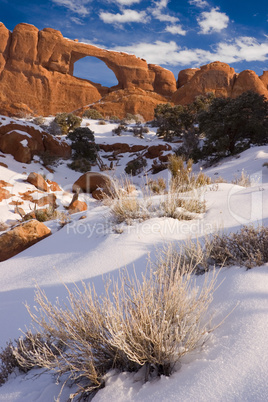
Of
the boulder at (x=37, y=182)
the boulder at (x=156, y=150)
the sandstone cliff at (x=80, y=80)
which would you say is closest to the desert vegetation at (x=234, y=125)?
the boulder at (x=156, y=150)

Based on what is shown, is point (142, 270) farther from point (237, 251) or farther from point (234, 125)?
point (234, 125)

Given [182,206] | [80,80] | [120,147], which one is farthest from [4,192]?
[80,80]

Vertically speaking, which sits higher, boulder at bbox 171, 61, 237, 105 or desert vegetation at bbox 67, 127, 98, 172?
boulder at bbox 171, 61, 237, 105

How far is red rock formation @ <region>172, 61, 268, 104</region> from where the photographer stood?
1682 inches

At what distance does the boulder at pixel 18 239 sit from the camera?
484 cm

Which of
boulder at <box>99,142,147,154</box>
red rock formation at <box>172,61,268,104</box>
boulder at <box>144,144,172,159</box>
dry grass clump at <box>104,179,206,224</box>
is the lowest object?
dry grass clump at <box>104,179,206,224</box>

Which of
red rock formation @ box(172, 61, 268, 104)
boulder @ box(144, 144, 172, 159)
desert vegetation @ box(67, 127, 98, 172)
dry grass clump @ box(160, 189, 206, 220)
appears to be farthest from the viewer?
red rock formation @ box(172, 61, 268, 104)

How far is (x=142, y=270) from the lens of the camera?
299cm

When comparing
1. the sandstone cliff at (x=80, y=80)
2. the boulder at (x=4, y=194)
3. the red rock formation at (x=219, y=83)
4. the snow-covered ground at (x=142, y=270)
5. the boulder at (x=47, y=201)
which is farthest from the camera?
the red rock formation at (x=219, y=83)

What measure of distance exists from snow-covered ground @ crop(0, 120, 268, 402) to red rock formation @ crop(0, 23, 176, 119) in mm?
42159

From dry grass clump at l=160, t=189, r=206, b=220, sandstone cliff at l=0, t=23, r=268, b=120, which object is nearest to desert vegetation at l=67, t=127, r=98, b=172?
dry grass clump at l=160, t=189, r=206, b=220

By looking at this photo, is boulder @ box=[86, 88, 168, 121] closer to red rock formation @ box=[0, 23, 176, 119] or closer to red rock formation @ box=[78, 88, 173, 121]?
red rock formation @ box=[78, 88, 173, 121]

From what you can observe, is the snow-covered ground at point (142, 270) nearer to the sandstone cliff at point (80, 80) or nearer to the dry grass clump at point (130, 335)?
the dry grass clump at point (130, 335)

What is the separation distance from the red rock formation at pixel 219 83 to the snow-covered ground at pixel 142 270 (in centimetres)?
4242
